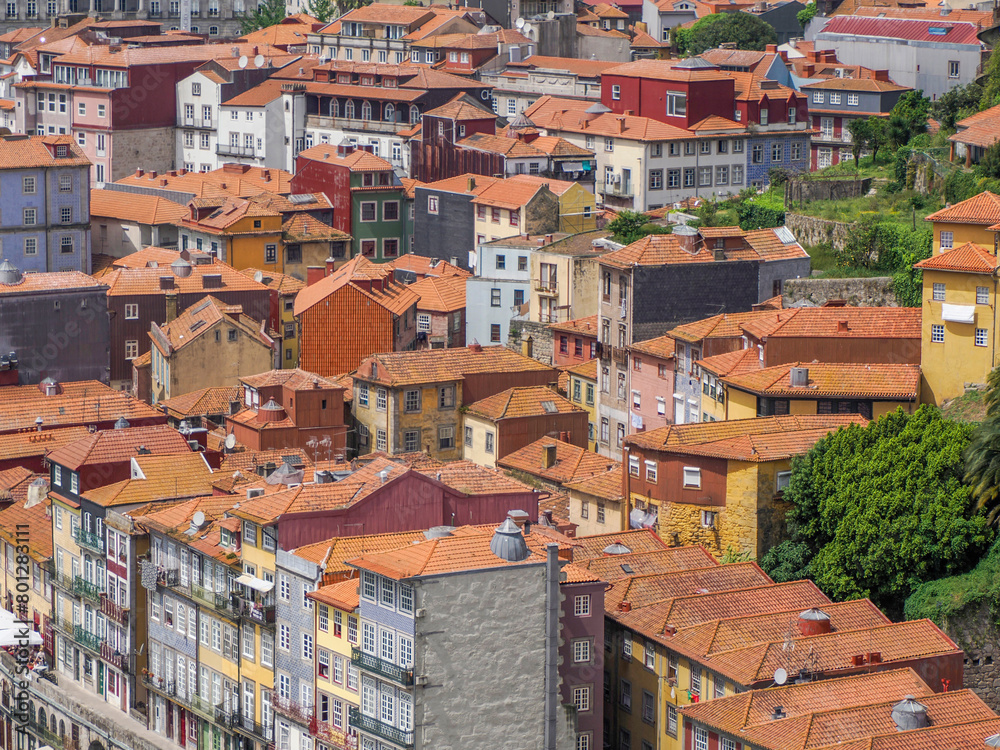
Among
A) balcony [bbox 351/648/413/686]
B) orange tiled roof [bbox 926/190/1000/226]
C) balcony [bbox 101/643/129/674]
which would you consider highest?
orange tiled roof [bbox 926/190/1000/226]

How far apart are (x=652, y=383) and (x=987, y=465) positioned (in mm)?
24031

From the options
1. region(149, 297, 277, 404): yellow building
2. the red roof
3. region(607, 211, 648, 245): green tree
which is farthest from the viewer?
the red roof

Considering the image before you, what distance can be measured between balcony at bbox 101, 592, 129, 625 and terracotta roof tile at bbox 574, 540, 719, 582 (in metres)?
17.4

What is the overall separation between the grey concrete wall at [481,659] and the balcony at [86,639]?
71.1 feet

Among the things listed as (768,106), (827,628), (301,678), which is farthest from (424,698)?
(768,106)

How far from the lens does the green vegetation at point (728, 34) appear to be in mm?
176000

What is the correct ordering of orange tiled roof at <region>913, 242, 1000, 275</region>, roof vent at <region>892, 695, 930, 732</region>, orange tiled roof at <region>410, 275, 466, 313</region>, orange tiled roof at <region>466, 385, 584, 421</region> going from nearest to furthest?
roof vent at <region>892, 695, 930, 732</region>
orange tiled roof at <region>913, 242, 1000, 275</region>
orange tiled roof at <region>466, 385, 584, 421</region>
orange tiled roof at <region>410, 275, 466, 313</region>

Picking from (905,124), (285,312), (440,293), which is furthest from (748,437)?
(905,124)

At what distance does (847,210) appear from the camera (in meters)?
117

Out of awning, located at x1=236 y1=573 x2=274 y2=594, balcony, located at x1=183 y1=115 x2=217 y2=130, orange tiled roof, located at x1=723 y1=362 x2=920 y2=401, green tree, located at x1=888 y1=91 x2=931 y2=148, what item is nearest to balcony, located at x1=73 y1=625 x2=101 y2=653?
awning, located at x1=236 y1=573 x2=274 y2=594

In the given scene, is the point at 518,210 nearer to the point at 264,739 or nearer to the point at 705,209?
the point at 705,209

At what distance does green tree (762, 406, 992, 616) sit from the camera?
3243 inches

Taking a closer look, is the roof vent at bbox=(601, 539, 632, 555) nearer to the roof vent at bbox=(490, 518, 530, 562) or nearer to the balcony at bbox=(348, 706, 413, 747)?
the roof vent at bbox=(490, 518, 530, 562)

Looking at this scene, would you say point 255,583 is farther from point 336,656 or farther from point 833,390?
point 833,390
